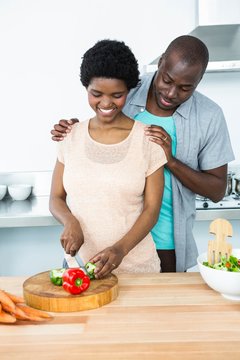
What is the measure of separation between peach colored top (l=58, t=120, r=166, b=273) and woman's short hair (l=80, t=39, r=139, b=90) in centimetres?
21

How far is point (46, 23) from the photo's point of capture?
118 inches

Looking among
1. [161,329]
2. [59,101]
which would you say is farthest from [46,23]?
[161,329]

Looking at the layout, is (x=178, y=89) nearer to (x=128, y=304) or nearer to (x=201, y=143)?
(x=201, y=143)

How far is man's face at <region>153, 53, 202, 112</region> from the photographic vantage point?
1.56 metres

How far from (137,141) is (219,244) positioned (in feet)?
1.48

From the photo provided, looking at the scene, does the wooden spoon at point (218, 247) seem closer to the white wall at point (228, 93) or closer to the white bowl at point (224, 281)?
the white bowl at point (224, 281)

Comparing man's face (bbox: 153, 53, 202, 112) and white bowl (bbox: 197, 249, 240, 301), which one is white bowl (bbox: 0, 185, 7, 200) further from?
white bowl (bbox: 197, 249, 240, 301)

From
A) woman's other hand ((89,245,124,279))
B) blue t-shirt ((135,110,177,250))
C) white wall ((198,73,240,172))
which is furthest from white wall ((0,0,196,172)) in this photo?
woman's other hand ((89,245,124,279))

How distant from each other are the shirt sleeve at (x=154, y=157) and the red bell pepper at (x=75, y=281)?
1.50 feet

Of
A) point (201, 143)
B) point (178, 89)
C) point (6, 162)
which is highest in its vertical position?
point (178, 89)

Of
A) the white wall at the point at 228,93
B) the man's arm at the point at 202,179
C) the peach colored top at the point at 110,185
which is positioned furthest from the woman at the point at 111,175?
the white wall at the point at 228,93

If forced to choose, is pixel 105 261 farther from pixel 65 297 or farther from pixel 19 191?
pixel 19 191

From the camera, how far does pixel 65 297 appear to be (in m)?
1.20

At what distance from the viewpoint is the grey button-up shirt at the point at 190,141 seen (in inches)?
68.5
